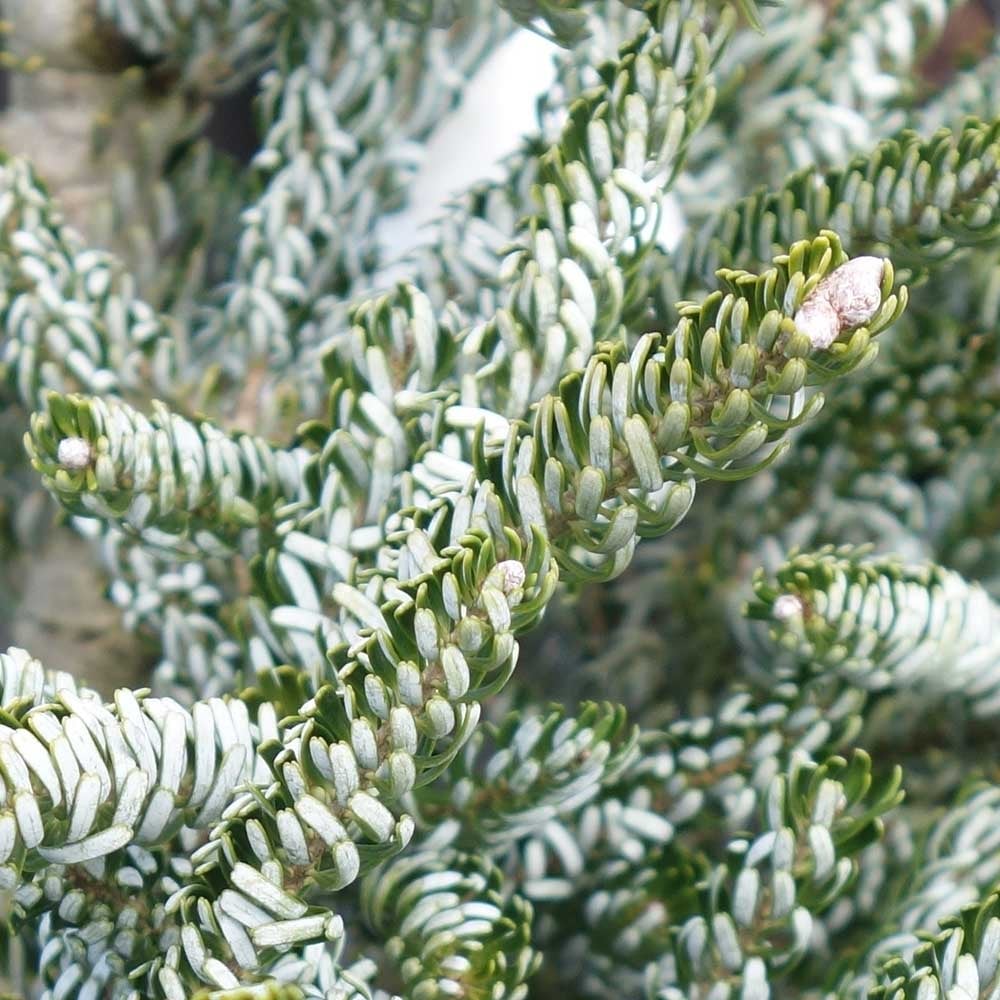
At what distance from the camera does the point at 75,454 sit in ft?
1.16

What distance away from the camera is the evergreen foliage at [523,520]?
306 millimetres

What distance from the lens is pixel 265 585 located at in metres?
0.41

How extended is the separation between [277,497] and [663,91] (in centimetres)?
19

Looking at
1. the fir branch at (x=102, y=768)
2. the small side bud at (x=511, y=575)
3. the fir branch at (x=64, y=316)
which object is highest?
the fir branch at (x=64, y=316)

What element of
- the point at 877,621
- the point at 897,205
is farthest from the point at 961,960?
the point at 897,205

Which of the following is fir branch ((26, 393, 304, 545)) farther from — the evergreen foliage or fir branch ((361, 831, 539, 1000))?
fir branch ((361, 831, 539, 1000))

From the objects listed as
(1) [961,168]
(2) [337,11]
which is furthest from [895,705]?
(2) [337,11]

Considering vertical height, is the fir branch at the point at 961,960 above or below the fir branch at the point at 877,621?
below

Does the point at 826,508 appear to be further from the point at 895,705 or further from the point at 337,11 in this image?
the point at 337,11

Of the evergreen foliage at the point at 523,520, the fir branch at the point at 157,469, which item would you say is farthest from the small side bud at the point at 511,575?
the fir branch at the point at 157,469

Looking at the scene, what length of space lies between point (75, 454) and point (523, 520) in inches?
5.2

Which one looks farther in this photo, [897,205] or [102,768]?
[897,205]

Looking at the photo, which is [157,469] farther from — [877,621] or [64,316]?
[877,621]

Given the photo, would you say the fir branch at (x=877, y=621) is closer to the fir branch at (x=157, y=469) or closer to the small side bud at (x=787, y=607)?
the small side bud at (x=787, y=607)
